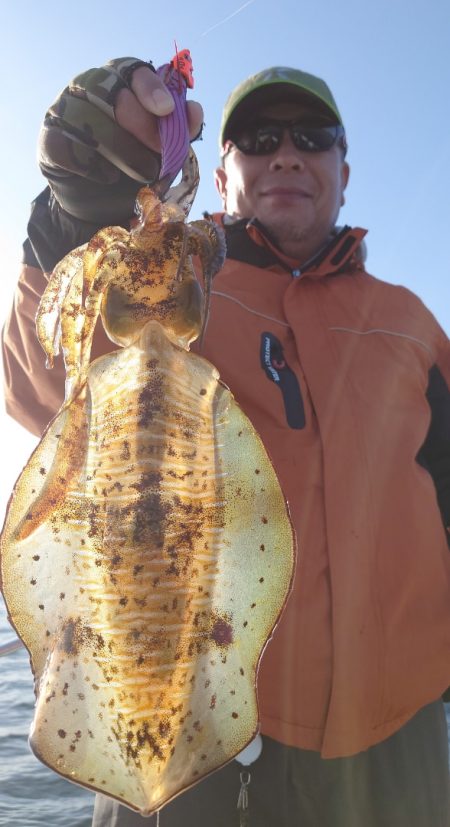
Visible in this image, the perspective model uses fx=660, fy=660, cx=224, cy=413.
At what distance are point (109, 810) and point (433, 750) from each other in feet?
4.90

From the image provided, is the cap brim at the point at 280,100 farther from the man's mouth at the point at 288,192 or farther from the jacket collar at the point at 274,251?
the jacket collar at the point at 274,251

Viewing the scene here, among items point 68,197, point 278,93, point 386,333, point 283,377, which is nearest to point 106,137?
point 68,197

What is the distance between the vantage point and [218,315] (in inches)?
123

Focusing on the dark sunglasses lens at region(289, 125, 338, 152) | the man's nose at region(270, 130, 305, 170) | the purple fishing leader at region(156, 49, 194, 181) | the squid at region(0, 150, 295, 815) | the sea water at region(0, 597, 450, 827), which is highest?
the dark sunglasses lens at region(289, 125, 338, 152)

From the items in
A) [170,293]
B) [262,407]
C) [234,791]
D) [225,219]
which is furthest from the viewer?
[225,219]

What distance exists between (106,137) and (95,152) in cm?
13

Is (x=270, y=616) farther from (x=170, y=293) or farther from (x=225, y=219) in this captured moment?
(x=225, y=219)

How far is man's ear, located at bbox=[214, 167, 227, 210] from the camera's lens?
4354 mm

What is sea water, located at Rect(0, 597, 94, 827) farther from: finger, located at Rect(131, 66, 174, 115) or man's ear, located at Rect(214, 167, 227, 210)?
finger, located at Rect(131, 66, 174, 115)

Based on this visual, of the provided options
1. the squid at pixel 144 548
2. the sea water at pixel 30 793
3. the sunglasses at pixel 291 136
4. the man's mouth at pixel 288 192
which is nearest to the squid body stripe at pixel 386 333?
the man's mouth at pixel 288 192

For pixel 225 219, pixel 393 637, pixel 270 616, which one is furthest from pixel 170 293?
pixel 225 219

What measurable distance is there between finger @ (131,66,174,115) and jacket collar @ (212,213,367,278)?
1.72 meters

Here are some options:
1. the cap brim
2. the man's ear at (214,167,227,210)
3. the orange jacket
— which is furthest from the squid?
the man's ear at (214,167,227,210)

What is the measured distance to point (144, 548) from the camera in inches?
54.3
